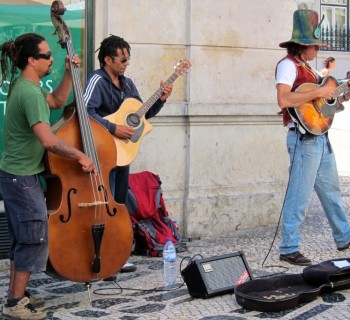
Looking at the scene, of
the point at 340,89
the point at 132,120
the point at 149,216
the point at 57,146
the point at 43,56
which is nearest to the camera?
the point at 57,146

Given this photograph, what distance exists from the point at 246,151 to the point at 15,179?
3.47m

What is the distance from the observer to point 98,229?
204 inches

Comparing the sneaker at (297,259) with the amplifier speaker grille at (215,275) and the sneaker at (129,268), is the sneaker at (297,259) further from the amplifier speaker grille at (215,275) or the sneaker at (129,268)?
the sneaker at (129,268)

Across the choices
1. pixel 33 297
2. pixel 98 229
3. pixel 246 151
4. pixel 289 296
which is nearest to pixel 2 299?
pixel 33 297

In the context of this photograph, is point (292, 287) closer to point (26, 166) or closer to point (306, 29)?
point (26, 166)

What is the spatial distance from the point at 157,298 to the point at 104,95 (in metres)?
1.63

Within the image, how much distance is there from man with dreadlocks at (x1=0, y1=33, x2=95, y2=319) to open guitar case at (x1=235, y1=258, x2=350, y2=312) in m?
1.28

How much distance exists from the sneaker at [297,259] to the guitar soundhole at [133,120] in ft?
5.20

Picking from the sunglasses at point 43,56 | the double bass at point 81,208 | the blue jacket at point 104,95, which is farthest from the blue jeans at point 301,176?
the sunglasses at point 43,56

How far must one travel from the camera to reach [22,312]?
5020 millimetres

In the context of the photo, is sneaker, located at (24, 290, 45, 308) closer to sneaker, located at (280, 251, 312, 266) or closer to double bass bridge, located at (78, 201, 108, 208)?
double bass bridge, located at (78, 201, 108, 208)

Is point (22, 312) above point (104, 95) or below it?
below

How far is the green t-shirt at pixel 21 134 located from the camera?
493 cm

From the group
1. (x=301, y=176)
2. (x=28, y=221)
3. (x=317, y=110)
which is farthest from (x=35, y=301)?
(x=317, y=110)
